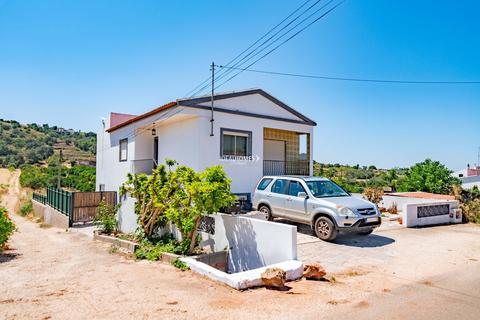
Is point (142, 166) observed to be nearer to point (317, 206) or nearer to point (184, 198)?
point (184, 198)

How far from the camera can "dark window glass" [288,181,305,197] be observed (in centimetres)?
1024

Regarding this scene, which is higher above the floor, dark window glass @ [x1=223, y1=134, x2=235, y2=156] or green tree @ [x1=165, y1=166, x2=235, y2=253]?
dark window glass @ [x1=223, y1=134, x2=235, y2=156]

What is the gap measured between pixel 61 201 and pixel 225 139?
10.1m

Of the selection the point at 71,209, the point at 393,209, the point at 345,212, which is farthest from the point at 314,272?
the point at 71,209

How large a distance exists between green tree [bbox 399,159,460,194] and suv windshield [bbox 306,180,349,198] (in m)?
18.4

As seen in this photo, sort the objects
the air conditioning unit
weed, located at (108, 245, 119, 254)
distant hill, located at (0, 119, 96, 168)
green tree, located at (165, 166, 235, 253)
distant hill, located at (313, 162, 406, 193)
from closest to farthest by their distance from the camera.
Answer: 1. green tree, located at (165, 166, 235, 253)
2. weed, located at (108, 245, 119, 254)
3. the air conditioning unit
4. distant hill, located at (313, 162, 406, 193)
5. distant hill, located at (0, 119, 96, 168)

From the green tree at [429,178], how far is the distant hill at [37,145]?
48.6 m

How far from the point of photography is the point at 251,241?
778cm

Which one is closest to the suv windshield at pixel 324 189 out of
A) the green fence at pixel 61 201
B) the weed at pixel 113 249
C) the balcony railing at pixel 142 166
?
the weed at pixel 113 249

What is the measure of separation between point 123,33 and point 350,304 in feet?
40.2

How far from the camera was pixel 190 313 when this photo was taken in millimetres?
4359

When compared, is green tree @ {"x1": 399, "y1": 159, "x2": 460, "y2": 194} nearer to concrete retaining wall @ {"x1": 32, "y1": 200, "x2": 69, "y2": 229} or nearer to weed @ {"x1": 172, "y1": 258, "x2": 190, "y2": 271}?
weed @ {"x1": 172, "y1": 258, "x2": 190, "y2": 271}

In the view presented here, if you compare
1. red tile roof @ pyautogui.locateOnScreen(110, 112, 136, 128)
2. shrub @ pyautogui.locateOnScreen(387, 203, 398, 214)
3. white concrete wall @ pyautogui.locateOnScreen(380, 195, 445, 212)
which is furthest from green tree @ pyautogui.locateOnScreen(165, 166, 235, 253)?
red tile roof @ pyautogui.locateOnScreen(110, 112, 136, 128)

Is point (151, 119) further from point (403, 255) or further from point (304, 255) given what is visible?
point (403, 255)
